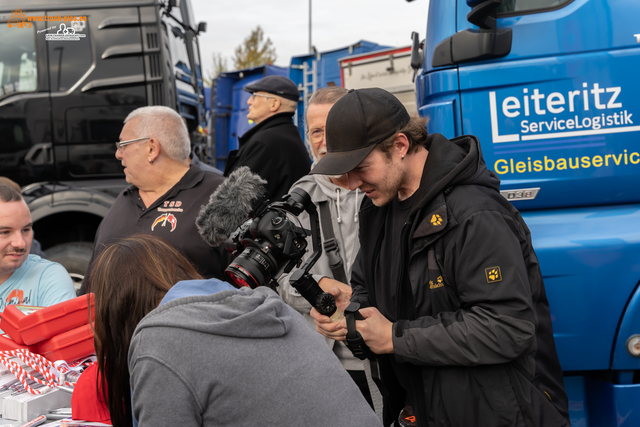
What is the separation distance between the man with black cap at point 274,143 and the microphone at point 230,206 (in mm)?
1376

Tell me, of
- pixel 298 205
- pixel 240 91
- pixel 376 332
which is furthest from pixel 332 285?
pixel 240 91

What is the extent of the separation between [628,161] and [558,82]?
44 cm

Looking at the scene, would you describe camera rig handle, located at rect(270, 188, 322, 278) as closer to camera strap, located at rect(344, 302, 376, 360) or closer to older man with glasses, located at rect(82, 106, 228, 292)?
camera strap, located at rect(344, 302, 376, 360)

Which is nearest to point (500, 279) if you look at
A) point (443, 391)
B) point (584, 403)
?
point (443, 391)

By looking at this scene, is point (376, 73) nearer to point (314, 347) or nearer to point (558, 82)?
point (558, 82)

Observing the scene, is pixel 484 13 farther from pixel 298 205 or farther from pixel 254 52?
pixel 254 52

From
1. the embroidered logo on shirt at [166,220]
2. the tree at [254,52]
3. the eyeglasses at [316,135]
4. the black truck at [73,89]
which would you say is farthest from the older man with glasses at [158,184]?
the tree at [254,52]

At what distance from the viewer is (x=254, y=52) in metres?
21.6

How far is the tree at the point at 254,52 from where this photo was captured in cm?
2155

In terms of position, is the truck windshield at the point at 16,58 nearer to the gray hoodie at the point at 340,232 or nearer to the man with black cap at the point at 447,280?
the gray hoodie at the point at 340,232

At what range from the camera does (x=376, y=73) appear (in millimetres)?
7949

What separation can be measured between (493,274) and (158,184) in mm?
2134

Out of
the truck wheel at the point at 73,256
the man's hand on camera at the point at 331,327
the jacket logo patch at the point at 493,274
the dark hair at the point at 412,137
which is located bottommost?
the truck wheel at the point at 73,256

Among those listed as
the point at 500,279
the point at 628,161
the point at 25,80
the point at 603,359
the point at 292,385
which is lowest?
the point at 603,359
